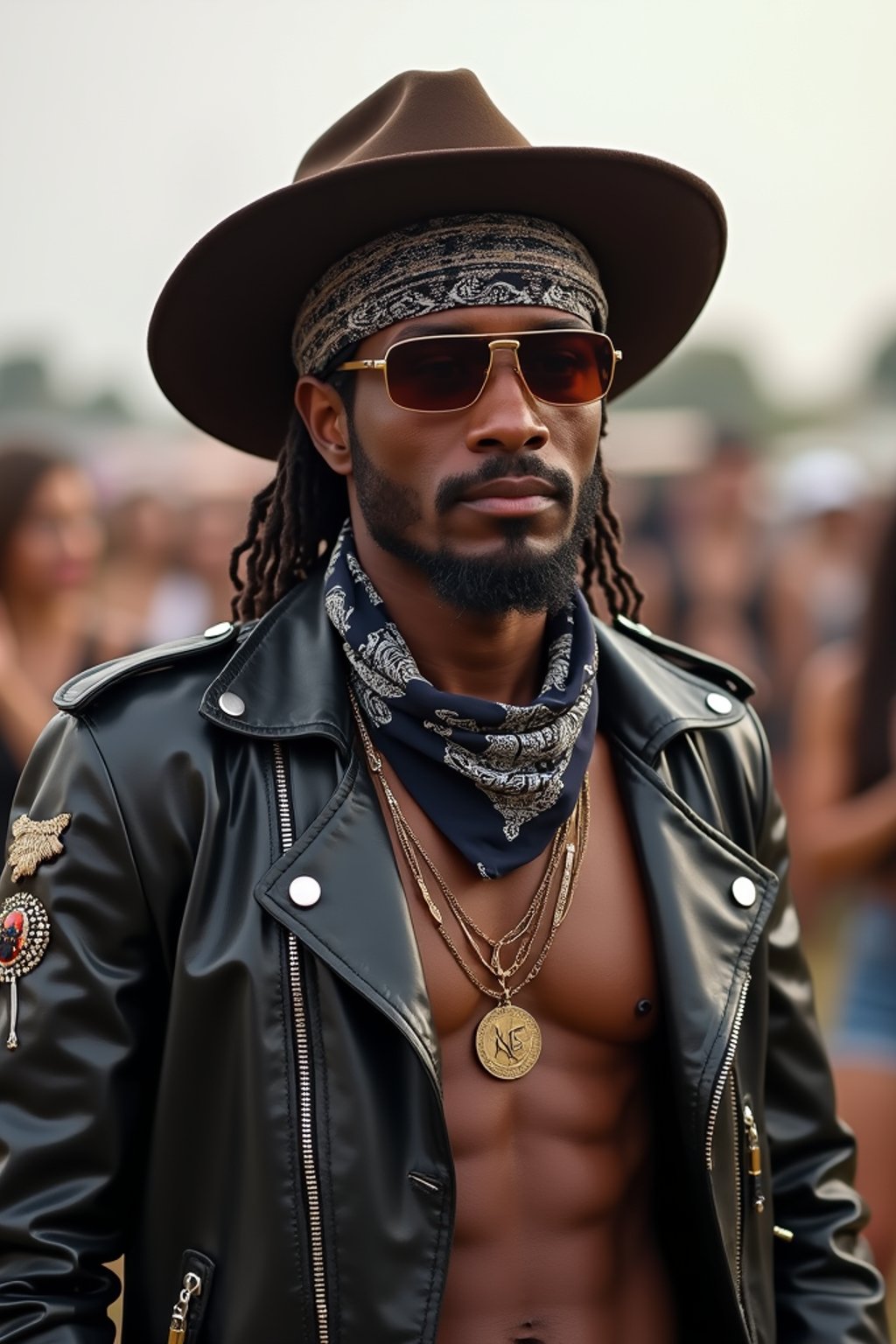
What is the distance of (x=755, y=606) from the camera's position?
9.88 metres

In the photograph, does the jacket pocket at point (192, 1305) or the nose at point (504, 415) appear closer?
the jacket pocket at point (192, 1305)

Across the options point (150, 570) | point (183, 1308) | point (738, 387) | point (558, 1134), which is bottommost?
point (183, 1308)

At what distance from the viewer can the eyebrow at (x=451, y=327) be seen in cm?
283

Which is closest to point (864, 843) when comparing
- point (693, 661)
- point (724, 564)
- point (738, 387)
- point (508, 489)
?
point (693, 661)

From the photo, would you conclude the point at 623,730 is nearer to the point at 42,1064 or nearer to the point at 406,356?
the point at 406,356

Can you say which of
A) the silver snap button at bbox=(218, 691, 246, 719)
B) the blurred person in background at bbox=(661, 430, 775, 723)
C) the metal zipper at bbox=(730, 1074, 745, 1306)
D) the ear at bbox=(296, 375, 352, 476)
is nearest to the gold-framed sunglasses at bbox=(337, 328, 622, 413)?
the ear at bbox=(296, 375, 352, 476)

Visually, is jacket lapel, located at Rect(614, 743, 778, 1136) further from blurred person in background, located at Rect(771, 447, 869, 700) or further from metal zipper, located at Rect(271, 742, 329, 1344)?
blurred person in background, located at Rect(771, 447, 869, 700)

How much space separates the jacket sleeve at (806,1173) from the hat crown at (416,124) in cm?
130

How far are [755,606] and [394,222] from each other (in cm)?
721

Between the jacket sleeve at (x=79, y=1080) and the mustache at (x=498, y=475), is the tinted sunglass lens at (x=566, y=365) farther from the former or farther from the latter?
the jacket sleeve at (x=79, y=1080)

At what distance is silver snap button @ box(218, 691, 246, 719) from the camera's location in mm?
2639

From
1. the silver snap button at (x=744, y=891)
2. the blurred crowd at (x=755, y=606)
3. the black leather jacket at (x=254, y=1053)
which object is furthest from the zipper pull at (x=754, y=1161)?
the blurred crowd at (x=755, y=606)

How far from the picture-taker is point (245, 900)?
2.52 meters

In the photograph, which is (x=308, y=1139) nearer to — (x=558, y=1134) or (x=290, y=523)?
(x=558, y=1134)
